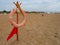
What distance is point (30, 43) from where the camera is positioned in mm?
10211

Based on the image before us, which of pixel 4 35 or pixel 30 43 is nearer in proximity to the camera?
pixel 30 43

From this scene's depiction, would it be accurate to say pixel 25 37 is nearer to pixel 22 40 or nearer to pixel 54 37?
pixel 22 40

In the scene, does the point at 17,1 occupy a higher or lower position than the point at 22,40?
higher

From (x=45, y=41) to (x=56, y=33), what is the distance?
83.9 inches

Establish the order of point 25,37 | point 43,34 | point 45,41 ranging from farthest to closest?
point 43,34, point 25,37, point 45,41

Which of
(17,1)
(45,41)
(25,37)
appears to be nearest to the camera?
(17,1)

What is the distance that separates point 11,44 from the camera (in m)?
10.1

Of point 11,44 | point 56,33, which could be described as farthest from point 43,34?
point 11,44

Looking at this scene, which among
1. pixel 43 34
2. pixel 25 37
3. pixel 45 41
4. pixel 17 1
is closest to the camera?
pixel 17 1

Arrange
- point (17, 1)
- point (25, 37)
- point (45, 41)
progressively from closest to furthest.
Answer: point (17, 1)
point (45, 41)
point (25, 37)

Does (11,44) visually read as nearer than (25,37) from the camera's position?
Yes

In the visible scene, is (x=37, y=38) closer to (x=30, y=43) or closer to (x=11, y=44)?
(x=30, y=43)

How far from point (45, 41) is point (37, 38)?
0.78 m

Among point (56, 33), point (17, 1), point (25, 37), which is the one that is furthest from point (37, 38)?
point (17, 1)
